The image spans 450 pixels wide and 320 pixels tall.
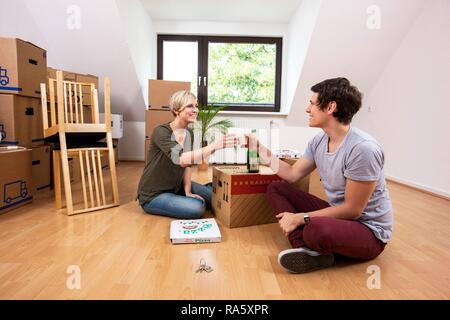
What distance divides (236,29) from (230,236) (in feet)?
12.0

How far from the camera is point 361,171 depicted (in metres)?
1.24

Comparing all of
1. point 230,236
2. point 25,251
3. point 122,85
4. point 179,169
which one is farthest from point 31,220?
point 122,85

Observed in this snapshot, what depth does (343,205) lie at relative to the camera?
1.30 m

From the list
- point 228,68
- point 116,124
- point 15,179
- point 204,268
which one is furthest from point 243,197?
point 228,68

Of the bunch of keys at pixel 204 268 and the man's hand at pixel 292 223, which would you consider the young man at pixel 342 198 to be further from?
the bunch of keys at pixel 204 268

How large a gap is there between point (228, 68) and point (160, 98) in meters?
1.21

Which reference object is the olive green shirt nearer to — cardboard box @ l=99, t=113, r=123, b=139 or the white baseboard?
cardboard box @ l=99, t=113, r=123, b=139

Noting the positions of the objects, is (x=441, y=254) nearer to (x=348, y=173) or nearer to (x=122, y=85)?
(x=348, y=173)

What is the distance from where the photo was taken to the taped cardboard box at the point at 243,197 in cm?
183

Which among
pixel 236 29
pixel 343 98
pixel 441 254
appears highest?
pixel 236 29

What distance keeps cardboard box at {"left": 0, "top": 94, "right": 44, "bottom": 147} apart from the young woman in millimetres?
1118

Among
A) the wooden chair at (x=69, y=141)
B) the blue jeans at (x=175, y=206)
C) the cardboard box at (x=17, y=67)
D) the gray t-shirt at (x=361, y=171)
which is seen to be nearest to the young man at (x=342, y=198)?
the gray t-shirt at (x=361, y=171)

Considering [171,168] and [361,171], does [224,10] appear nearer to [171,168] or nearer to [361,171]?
[171,168]

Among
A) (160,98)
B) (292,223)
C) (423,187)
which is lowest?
(423,187)
